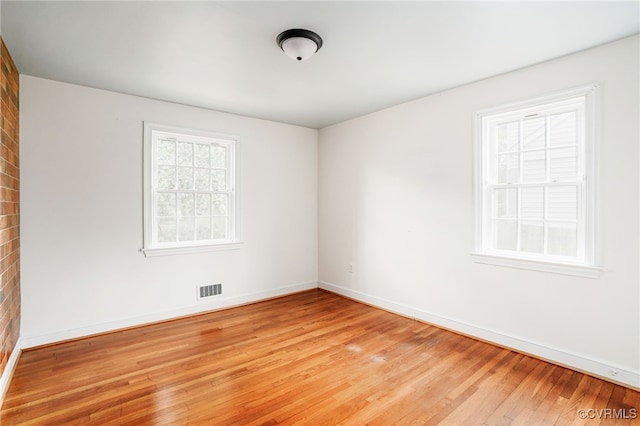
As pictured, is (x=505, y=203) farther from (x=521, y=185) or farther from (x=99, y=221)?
(x=99, y=221)

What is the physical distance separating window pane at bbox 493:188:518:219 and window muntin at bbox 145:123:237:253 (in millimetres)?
3180

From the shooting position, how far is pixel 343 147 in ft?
15.5

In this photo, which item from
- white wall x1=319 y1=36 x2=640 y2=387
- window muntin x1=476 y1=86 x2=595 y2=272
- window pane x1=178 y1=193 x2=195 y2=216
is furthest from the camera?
window pane x1=178 y1=193 x2=195 y2=216

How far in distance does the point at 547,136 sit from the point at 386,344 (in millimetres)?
2460

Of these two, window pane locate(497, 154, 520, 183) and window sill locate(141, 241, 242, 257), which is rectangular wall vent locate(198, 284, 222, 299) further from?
window pane locate(497, 154, 520, 183)

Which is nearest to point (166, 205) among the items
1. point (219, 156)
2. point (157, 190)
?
Answer: point (157, 190)

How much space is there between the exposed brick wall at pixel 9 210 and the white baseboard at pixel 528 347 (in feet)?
12.1

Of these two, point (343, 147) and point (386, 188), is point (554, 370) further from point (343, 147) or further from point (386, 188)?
point (343, 147)

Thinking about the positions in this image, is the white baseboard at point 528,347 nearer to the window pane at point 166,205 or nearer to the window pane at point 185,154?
the window pane at point 166,205

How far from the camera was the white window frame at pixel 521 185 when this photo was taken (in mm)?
2525

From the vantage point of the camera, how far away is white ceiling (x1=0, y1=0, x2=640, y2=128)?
2.02m

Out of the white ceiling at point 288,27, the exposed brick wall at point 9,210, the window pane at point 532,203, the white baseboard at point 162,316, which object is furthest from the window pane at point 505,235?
the exposed brick wall at point 9,210

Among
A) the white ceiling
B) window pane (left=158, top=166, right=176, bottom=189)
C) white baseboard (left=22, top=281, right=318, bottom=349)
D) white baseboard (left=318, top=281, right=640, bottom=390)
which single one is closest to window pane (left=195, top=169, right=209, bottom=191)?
window pane (left=158, top=166, right=176, bottom=189)

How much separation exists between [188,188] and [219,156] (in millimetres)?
621
